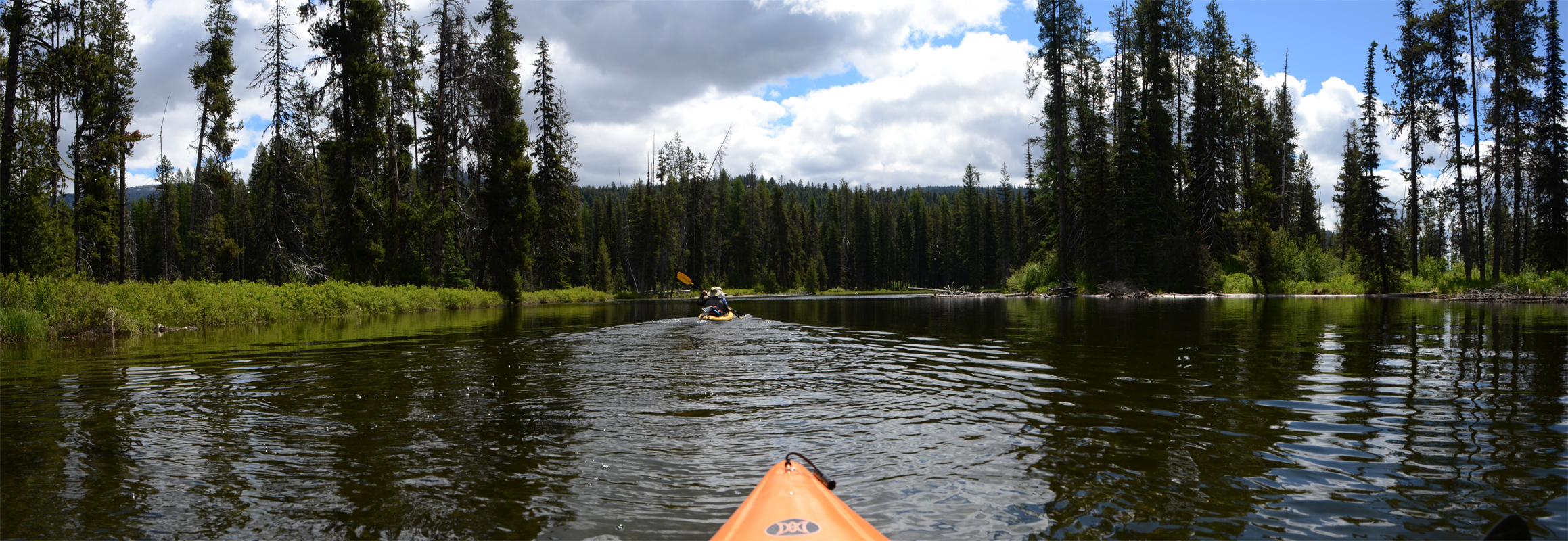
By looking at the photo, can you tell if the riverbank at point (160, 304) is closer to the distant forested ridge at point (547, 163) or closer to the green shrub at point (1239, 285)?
the distant forested ridge at point (547, 163)

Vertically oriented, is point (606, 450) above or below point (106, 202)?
below

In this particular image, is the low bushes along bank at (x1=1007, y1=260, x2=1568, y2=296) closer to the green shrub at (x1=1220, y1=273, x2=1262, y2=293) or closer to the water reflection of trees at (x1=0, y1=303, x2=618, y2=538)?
the green shrub at (x1=1220, y1=273, x2=1262, y2=293)

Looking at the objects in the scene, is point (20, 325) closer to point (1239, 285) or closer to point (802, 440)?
point (802, 440)

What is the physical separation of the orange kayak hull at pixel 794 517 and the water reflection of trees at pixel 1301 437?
141cm

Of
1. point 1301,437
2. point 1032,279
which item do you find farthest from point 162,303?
point 1032,279

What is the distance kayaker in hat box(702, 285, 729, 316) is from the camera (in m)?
23.1

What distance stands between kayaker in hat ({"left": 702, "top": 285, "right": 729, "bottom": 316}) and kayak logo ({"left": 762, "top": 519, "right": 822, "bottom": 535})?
18997 millimetres

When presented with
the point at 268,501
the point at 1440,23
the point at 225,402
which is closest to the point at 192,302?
the point at 225,402

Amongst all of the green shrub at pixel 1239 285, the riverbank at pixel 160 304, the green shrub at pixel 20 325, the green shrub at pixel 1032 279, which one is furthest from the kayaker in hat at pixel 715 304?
the green shrub at pixel 1239 285

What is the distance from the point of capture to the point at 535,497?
5.39 metres

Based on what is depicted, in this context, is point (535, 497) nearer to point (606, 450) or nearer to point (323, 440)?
point (606, 450)

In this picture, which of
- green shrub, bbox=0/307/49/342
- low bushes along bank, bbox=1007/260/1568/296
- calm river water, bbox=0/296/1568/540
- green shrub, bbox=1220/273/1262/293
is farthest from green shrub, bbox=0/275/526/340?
green shrub, bbox=1220/273/1262/293

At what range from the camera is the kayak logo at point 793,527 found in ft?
12.8

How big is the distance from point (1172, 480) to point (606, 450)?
15.3ft
